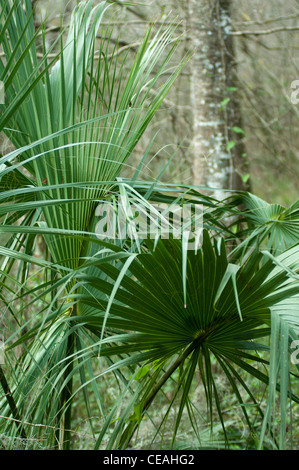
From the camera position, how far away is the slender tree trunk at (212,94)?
3070 mm

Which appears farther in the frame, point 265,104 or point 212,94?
point 265,104

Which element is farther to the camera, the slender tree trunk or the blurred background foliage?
the blurred background foliage

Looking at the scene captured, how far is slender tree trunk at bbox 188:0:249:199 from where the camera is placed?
10.1 feet

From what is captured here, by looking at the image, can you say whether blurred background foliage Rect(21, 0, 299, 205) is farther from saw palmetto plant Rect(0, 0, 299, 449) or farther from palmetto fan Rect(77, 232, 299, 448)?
palmetto fan Rect(77, 232, 299, 448)

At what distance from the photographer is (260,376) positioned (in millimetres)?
1206

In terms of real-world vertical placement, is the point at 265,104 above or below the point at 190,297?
above

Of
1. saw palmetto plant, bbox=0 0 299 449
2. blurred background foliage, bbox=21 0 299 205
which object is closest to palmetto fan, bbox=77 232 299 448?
saw palmetto plant, bbox=0 0 299 449

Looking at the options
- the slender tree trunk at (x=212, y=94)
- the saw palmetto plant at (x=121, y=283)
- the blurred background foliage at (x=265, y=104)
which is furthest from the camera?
the blurred background foliage at (x=265, y=104)

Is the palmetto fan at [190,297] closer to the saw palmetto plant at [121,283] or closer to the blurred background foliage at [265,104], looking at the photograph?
the saw palmetto plant at [121,283]

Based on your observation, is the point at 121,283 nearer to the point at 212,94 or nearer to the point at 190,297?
the point at 190,297

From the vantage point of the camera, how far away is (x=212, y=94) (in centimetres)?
319

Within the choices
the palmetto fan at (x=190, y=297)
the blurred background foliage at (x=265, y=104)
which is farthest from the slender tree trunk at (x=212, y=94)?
the palmetto fan at (x=190, y=297)

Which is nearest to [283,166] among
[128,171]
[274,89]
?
[274,89]

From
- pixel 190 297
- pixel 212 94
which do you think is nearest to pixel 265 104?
pixel 212 94
